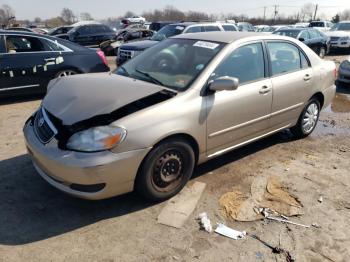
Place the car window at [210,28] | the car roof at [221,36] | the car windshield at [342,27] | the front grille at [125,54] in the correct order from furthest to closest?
1. the car windshield at [342,27]
2. the car window at [210,28]
3. the front grille at [125,54]
4. the car roof at [221,36]

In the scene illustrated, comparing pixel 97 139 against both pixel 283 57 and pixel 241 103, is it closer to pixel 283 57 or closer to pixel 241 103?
pixel 241 103

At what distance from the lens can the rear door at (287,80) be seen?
14.9 feet

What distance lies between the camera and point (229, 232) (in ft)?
10.4

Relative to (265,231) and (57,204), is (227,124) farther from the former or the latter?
(57,204)

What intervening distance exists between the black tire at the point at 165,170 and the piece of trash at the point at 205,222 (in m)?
0.42

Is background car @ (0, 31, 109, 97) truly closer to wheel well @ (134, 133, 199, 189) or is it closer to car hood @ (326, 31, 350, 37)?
wheel well @ (134, 133, 199, 189)

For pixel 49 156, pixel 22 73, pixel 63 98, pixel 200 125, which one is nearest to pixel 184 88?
pixel 200 125

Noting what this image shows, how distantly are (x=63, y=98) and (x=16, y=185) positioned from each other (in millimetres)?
1143

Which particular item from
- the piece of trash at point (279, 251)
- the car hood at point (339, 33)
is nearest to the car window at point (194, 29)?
the piece of trash at point (279, 251)

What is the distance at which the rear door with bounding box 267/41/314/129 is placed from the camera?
4539 mm

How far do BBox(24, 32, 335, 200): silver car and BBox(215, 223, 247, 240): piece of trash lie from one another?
2.19ft

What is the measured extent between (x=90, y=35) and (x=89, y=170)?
19.3 m

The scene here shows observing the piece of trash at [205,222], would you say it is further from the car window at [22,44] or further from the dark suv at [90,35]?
the dark suv at [90,35]

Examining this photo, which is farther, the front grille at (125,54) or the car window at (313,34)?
the car window at (313,34)
